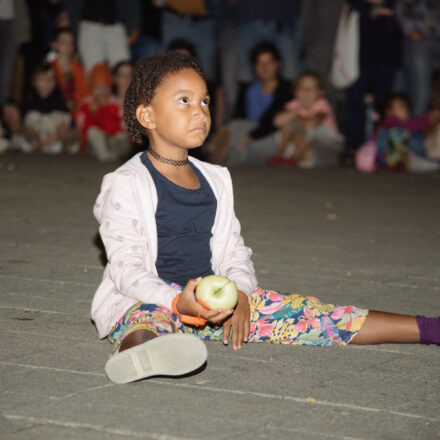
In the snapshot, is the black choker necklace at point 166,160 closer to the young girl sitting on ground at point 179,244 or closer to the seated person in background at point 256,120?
the young girl sitting on ground at point 179,244

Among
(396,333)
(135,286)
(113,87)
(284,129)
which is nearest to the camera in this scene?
(135,286)

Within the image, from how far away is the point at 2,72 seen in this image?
1018 cm

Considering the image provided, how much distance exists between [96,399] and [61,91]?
821 cm

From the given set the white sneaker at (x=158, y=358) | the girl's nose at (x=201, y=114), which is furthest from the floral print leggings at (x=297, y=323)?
the girl's nose at (x=201, y=114)

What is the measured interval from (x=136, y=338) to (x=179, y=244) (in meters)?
0.47

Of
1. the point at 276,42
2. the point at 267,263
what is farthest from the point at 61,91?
the point at 267,263

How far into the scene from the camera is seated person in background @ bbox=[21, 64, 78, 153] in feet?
32.8

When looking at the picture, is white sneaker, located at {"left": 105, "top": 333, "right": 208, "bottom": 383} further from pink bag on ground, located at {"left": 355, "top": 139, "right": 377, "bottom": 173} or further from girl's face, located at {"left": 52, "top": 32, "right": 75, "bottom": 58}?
girl's face, located at {"left": 52, "top": 32, "right": 75, "bottom": 58}

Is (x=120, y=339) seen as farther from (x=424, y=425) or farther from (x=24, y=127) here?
(x=24, y=127)

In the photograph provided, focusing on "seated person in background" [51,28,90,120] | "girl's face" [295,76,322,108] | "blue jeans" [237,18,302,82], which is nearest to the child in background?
"seated person in background" [51,28,90,120]

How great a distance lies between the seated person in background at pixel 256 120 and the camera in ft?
29.1

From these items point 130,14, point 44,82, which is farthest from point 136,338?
point 44,82

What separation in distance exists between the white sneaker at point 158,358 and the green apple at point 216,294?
153 mm

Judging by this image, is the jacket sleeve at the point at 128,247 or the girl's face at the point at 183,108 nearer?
the jacket sleeve at the point at 128,247
